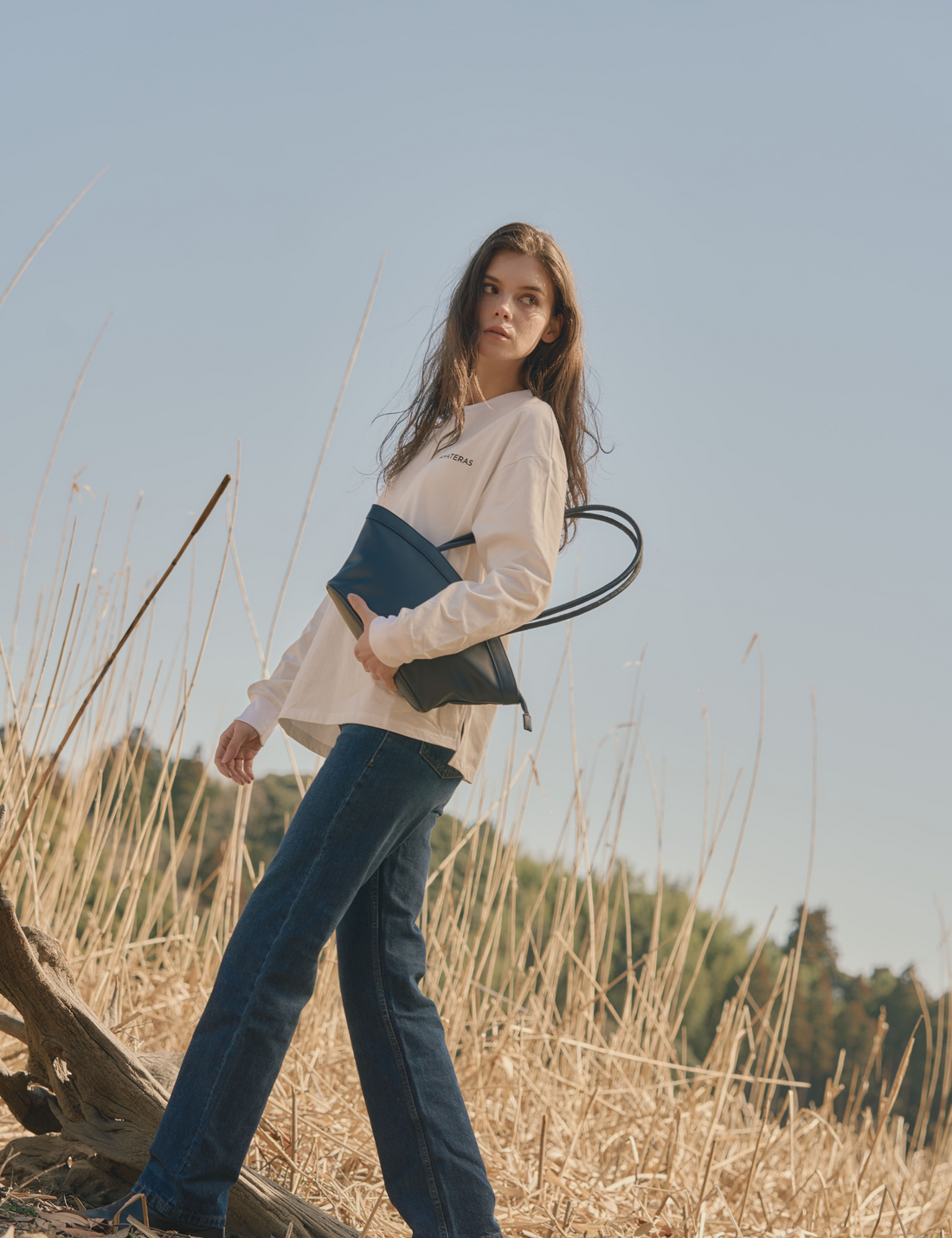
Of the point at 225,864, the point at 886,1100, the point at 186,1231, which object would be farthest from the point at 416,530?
the point at 886,1100

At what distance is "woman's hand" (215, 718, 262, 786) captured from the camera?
42.7 inches

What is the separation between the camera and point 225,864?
5.90ft

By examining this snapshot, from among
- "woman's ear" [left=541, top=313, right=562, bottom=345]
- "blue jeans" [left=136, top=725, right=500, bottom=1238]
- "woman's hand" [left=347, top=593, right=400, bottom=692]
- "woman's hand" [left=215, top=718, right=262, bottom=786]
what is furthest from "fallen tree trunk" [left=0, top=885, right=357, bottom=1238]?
"woman's ear" [left=541, top=313, right=562, bottom=345]

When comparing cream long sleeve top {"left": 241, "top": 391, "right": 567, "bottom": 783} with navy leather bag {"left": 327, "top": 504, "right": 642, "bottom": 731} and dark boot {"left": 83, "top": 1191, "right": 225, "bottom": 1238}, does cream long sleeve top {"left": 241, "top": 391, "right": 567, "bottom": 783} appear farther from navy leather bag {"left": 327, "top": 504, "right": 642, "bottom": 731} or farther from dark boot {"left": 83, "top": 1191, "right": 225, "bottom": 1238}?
dark boot {"left": 83, "top": 1191, "right": 225, "bottom": 1238}

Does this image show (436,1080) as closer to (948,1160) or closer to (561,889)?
(561,889)

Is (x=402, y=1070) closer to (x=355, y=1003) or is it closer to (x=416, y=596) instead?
(x=355, y=1003)

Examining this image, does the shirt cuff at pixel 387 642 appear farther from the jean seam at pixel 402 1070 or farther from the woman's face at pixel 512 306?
the woman's face at pixel 512 306

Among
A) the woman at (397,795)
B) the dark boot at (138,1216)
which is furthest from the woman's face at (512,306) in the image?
the dark boot at (138,1216)

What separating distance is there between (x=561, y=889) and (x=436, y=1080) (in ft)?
3.25

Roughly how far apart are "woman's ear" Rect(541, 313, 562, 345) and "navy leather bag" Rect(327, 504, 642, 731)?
12.3 inches

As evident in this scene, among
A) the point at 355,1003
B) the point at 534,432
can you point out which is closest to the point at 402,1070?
the point at 355,1003

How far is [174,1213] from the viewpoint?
817 mm

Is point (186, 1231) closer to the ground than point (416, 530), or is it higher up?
closer to the ground

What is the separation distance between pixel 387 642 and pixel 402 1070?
0.42m
